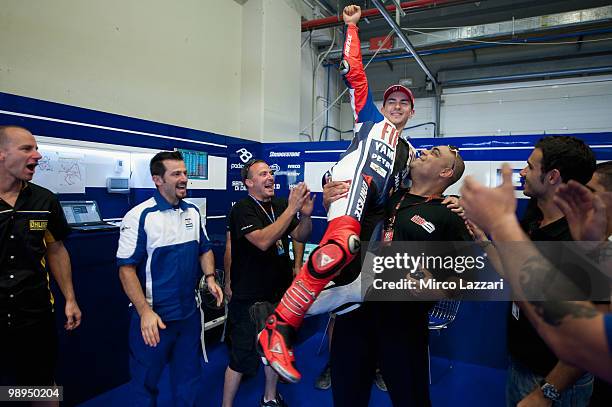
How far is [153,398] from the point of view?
197cm

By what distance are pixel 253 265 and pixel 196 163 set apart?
5.35 feet

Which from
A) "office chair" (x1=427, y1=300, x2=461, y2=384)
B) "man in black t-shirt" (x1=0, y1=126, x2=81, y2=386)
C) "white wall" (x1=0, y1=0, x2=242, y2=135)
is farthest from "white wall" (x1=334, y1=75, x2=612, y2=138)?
"man in black t-shirt" (x1=0, y1=126, x2=81, y2=386)

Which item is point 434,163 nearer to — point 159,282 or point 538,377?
point 538,377

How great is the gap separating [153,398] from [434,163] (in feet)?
6.24

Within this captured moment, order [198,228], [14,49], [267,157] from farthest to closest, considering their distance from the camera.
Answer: [267,157] < [14,49] < [198,228]

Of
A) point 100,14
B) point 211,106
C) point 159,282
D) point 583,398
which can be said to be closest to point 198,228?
point 159,282

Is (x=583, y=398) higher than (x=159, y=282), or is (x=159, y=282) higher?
(x=159, y=282)

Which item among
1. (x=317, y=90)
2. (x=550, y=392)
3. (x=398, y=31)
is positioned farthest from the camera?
(x=317, y=90)

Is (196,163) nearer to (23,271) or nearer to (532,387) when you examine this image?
(23,271)

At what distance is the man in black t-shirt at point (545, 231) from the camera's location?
1388 millimetres

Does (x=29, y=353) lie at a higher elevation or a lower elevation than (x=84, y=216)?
lower

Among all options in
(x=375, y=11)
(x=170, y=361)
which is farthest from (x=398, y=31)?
(x=170, y=361)

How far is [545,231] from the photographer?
149 centimetres

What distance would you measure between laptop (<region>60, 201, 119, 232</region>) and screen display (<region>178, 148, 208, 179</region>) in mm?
891
